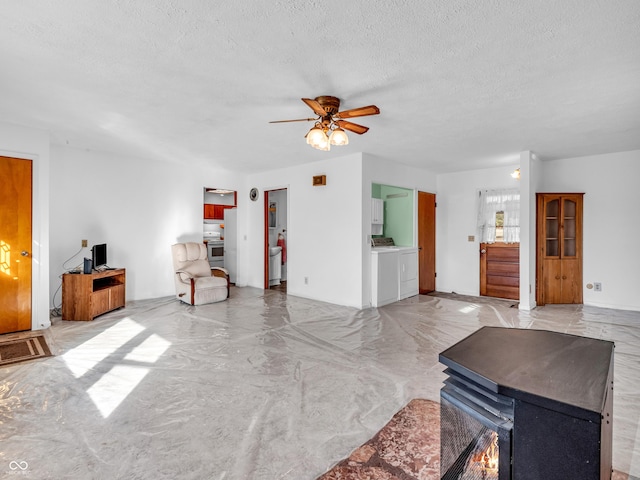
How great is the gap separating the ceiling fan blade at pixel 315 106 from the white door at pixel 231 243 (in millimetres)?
4654

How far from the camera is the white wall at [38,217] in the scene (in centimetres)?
398

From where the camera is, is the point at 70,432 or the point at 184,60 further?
the point at 184,60

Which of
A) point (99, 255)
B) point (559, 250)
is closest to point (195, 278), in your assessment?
point (99, 255)

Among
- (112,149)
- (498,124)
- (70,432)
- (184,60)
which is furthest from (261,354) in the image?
(112,149)

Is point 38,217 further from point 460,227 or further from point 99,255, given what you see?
point 460,227

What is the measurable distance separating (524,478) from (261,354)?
A: 107 inches

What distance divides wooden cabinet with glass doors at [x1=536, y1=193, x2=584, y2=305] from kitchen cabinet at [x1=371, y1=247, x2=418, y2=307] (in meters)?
1.96

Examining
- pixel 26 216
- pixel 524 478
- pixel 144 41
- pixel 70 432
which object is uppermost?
pixel 144 41

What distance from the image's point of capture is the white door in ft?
23.7

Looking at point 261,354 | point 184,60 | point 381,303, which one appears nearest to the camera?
point 184,60

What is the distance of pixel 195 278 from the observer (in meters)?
5.50

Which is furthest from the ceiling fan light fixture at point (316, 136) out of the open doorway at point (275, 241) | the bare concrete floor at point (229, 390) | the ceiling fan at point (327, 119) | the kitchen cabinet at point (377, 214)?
the open doorway at point (275, 241)

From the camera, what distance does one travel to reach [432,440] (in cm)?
193

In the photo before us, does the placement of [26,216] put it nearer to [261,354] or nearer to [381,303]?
[261,354]
